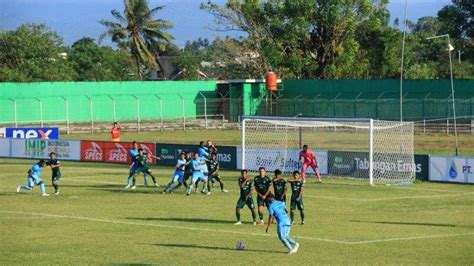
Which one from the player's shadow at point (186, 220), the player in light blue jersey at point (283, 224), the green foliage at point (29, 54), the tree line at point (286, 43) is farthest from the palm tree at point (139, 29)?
the player in light blue jersey at point (283, 224)

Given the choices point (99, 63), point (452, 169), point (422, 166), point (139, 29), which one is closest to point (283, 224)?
point (452, 169)

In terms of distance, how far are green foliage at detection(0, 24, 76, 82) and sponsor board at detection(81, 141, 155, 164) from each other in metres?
41.2

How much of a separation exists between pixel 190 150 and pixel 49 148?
13.2m

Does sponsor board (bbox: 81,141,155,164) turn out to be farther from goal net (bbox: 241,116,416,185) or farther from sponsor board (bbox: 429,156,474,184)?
sponsor board (bbox: 429,156,474,184)

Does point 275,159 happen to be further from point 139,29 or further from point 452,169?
point 139,29

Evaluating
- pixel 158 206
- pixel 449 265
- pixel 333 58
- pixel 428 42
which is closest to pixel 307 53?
pixel 333 58

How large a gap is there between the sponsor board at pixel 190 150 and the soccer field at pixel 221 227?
742 cm

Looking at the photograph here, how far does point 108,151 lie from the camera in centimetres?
6169

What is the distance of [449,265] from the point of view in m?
23.7

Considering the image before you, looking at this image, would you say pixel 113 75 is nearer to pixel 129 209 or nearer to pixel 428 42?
pixel 428 42

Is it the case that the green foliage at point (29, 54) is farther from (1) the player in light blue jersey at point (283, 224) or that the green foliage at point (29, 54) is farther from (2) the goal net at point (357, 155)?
(1) the player in light blue jersey at point (283, 224)

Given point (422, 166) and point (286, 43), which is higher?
point (286, 43)

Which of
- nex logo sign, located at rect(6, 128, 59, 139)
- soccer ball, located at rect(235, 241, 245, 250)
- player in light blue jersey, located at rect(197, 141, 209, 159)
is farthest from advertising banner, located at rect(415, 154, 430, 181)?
nex logo sign, located at rect(6, 128, 59, 139)

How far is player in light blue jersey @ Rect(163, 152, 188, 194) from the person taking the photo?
4128cm
